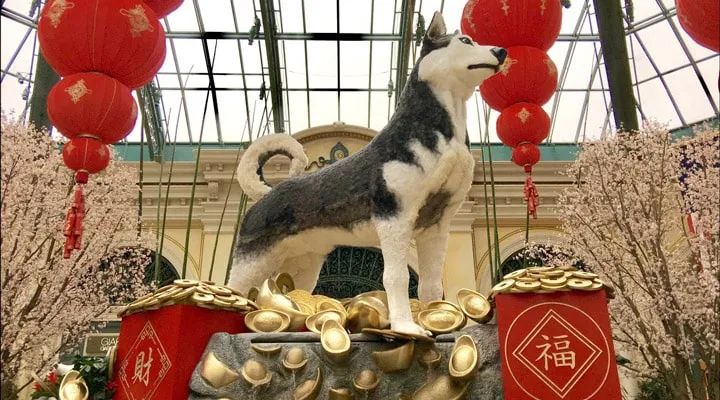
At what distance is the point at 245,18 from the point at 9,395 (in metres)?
8.85

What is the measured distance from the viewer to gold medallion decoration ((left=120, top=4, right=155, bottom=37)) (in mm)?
3256

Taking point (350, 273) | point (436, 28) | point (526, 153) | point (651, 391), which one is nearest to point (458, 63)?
point (436, 28)

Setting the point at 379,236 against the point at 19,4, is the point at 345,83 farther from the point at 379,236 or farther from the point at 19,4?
the point at 379,236

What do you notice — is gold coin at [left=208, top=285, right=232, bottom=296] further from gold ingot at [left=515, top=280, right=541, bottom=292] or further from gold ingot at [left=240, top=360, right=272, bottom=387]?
gold ingot at [left=515, top=280, right=541, bottom=292]

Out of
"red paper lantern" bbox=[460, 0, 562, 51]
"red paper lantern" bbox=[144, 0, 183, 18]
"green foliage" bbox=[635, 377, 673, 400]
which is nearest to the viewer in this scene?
"red paper lantern" bbox=[144, 0, 183, 18]

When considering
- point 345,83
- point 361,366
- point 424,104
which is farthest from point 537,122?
point 345,83

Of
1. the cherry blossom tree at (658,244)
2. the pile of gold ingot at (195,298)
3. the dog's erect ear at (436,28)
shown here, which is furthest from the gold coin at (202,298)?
the cherry blossom tree at (658,244)

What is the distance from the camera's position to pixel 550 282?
2393 millimetres

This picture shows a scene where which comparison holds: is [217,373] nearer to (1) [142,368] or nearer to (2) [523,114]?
(1) [142,368]

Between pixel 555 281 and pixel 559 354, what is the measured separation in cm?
28

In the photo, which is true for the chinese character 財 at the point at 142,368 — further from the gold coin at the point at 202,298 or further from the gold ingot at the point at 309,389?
the gold ingot at the point at 309,389

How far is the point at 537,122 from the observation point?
15.0 feet

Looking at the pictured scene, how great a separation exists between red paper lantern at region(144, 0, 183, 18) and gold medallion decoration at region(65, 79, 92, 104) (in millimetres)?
661

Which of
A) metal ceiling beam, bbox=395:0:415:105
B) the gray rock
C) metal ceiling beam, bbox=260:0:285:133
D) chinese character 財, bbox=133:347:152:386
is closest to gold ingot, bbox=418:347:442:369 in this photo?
the gray rock
